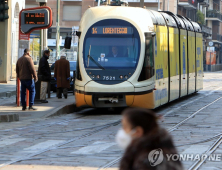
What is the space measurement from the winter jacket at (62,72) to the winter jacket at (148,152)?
1555cm

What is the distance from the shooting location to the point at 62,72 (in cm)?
1889

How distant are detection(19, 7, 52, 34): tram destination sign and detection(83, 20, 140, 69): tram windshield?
228cm

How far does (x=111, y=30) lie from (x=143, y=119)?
11317 mm

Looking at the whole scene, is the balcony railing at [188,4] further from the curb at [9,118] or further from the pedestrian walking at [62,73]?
the curb at [9,118]

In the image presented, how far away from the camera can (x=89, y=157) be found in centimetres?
808

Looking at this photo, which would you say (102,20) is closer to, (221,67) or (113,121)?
(113,121)

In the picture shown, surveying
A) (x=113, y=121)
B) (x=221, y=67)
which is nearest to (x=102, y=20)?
(x=113, y=121)

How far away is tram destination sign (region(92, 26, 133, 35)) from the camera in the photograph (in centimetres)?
1452

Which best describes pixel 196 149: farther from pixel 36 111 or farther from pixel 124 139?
pixel 36 111

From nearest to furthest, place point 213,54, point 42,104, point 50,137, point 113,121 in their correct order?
point 50,137 → point 113,121 → point 42,104 → point 213,54

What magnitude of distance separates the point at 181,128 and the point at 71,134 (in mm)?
2381

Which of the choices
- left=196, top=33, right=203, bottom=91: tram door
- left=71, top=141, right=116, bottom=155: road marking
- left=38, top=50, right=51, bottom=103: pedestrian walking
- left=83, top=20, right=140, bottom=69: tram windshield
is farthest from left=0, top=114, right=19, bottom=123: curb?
left=196, top=33, right=203, bottom=91: tram door

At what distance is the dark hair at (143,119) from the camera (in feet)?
11.0

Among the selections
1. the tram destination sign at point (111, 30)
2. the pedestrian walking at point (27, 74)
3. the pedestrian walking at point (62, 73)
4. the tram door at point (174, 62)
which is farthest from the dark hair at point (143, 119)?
the pedestrian walking at point (62, 73)
